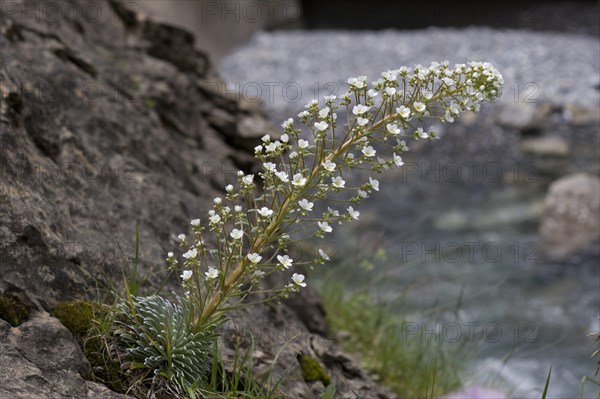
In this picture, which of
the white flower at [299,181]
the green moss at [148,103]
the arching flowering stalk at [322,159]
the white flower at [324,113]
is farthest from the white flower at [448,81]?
the green moss at [148,103]

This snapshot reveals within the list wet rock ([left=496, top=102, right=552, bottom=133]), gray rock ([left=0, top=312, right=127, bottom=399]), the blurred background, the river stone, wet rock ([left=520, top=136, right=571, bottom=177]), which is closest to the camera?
gray rock ([left=0, top=312, right=127, bottom=399])

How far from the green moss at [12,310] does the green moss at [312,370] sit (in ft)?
3.66

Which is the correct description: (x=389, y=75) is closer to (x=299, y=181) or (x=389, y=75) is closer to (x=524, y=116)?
(x=299, y=181)

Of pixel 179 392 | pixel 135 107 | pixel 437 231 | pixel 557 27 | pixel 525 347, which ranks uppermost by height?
pixel 557 27

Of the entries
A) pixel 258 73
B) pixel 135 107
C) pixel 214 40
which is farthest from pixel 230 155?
pixel 214 40

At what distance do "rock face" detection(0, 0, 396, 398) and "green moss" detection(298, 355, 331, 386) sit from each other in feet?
0.11

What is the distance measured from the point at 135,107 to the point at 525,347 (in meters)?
3.05

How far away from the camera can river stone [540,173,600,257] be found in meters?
6.66

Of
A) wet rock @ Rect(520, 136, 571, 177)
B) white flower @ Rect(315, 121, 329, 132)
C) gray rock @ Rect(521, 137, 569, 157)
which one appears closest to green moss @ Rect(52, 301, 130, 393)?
white flower @ Rect(315, 121, 329, 132)

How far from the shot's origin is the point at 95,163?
339 cm

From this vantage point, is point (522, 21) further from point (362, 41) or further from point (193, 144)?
point (193, 144)

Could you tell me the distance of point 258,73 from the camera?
12133 millimetres

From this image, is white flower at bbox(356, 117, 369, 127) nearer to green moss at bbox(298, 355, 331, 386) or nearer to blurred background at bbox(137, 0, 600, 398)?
blurred background at bbox(137, 0, 600, 398)

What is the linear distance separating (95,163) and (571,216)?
4.83 metres
